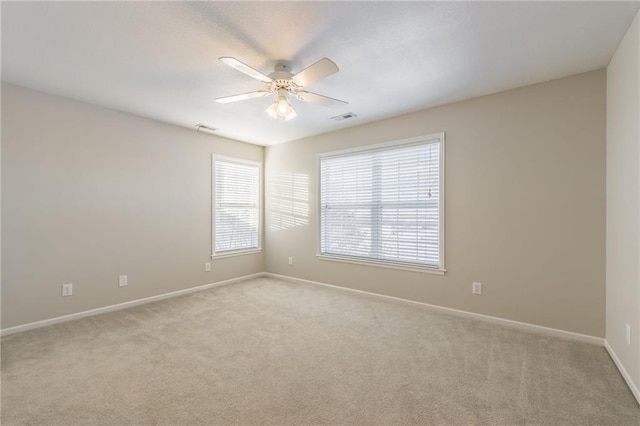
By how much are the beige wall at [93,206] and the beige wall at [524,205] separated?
3.03m

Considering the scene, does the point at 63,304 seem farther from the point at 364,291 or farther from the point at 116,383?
the point at 364,291

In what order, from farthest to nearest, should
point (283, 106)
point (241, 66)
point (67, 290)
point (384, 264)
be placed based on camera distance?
point (384, 264)
point (67, 290)
point (283, 106)
point (241, 66)

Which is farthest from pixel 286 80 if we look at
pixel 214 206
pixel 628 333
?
pixel 628 333

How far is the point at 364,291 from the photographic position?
4273 millimetres

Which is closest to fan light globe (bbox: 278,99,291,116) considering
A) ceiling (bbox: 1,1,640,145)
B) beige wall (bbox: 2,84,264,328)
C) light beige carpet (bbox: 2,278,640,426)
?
ceiling (bbox: 1,1,640,145)

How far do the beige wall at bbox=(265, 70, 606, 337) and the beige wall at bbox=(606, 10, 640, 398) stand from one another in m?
0.14

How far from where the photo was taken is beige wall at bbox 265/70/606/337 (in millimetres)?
2697

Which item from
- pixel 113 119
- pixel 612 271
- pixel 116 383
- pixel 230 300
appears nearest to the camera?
pixel 116 383

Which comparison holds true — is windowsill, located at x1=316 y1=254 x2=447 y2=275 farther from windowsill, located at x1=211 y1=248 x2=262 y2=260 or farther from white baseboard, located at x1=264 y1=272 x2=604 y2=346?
windowsill, located at x1=211 y1=248 x2=262 y2=260

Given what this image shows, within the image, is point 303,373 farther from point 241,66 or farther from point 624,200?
point 624,200

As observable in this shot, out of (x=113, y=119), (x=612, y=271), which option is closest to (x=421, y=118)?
(x=612, y=271)

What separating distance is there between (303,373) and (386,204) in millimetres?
2523

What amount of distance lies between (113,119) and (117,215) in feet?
3.96

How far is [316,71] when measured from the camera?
7.08 feet
